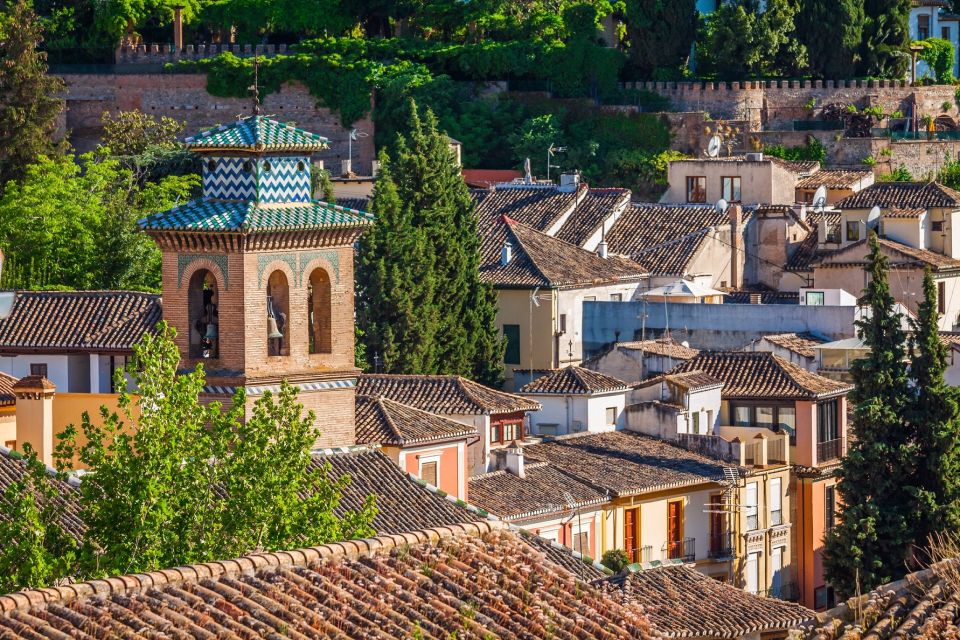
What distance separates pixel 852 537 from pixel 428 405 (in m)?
5.92

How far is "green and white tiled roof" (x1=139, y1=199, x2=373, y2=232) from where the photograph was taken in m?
30.8

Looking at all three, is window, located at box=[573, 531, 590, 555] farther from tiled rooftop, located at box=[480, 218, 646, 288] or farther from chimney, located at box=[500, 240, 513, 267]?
chimney, located at box=[500, 240, 513, 267]

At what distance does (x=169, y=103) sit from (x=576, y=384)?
37.6m

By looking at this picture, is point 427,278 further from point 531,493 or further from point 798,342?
point 531,493

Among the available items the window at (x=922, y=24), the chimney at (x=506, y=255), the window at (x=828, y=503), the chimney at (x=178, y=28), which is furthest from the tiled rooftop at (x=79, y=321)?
the window at (x=922, y=24)

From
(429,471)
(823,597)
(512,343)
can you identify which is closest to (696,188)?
(512,343)

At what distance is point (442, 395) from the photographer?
127ft

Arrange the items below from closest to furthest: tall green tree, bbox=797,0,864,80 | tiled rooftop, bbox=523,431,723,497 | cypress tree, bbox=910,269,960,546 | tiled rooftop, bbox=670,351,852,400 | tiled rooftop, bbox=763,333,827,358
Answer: cypress tree, bbox=910,269,960,546 → tiled rooftop, bbox=523,431,723,497 → tiled rooftop, bbox=670,351,852,400 → tiled rooftop, bbox=763,333,827,358 → tall green tree, bbox=797,0,864,80

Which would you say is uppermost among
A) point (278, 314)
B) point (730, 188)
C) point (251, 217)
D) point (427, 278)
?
point (730, 188)

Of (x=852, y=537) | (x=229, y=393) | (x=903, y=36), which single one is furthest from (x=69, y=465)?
(x=903, y=36)

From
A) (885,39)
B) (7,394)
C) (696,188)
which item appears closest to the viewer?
(7,394)

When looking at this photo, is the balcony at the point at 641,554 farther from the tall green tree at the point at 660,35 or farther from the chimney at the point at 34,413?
the tall green tree at the point at 660,35

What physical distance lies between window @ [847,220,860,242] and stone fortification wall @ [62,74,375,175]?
71.5 feet

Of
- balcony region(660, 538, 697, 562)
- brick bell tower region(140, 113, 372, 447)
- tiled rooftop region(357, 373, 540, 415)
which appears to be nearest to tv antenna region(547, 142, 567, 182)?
tiled rooftop region(357, 373, 540, 415)
